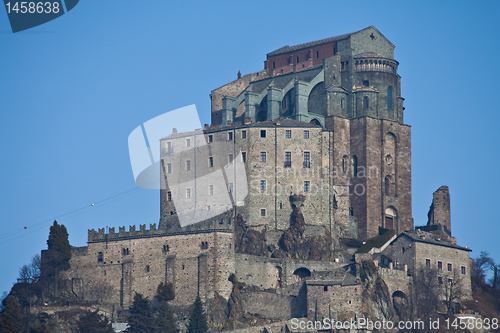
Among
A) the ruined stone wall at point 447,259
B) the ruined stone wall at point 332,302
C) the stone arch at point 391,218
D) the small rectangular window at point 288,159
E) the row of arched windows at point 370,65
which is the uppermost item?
the row of arched windows at point 370,65

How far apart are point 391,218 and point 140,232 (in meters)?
29.3

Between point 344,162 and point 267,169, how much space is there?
10.3 m

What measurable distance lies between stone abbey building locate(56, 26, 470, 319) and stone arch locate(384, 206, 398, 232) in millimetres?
129

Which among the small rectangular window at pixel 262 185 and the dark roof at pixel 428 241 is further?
the small rectangular window at pixel 262 185

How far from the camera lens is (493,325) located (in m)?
101

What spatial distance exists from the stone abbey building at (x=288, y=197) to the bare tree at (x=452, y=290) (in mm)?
1684

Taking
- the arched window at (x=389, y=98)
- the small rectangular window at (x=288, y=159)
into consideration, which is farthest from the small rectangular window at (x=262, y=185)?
the arched window at (x=389, y=98)

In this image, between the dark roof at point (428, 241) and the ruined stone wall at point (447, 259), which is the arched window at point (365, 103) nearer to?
the dark roof at point (428, 241)

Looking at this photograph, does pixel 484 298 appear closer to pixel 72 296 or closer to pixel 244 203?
pixel 244 203

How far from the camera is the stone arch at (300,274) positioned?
99.2 meters

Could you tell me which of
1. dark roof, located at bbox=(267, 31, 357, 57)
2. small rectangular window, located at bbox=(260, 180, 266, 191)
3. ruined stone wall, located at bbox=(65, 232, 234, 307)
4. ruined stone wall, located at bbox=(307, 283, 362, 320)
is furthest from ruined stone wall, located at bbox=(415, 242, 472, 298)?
dark roof, located at bbox=(267, 31, 357, 57)

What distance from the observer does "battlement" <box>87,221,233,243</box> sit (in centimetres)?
9781

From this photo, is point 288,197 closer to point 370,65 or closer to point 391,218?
point 391,218

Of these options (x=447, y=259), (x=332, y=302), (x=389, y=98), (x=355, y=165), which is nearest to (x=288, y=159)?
(x=355, y=165)
